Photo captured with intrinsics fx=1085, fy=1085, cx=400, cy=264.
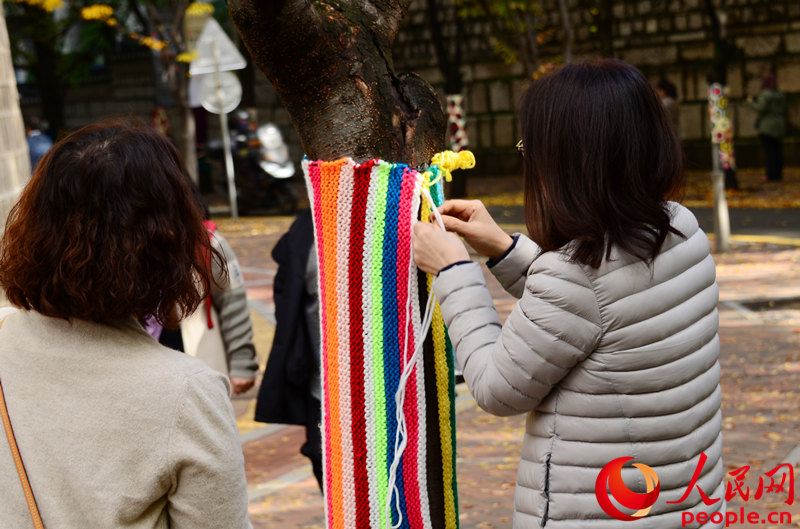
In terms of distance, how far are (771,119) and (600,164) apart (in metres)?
16.9

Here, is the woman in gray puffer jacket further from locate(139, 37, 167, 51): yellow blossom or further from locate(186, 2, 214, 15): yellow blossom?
locate(139, 37, 167, 51): yellow blossom

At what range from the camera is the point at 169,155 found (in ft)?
6.10

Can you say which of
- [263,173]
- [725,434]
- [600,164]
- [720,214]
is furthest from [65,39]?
[600,164]

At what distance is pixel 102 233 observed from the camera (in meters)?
1.74

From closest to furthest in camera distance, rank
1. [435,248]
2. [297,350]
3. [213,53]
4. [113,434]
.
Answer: [113,434] → [435,248] → [297,350] → [213,53]

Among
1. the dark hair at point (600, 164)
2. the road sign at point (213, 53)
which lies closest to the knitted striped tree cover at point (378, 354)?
the dark hair at point (600, 164)

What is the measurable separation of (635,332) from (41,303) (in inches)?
43.6

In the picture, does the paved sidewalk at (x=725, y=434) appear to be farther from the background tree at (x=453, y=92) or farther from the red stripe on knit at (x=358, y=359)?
the background tree at (x=453, y=92)

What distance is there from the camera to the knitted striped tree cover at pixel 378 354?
7.70 ft

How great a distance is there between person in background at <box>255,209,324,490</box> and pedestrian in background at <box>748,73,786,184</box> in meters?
15.1

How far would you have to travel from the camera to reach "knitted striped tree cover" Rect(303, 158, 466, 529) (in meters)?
2.35

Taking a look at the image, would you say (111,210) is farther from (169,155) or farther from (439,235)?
(439,235)

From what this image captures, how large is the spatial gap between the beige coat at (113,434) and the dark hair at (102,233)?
72 millimetres

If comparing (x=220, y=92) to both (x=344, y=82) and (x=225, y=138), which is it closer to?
(x=225, y=138)
